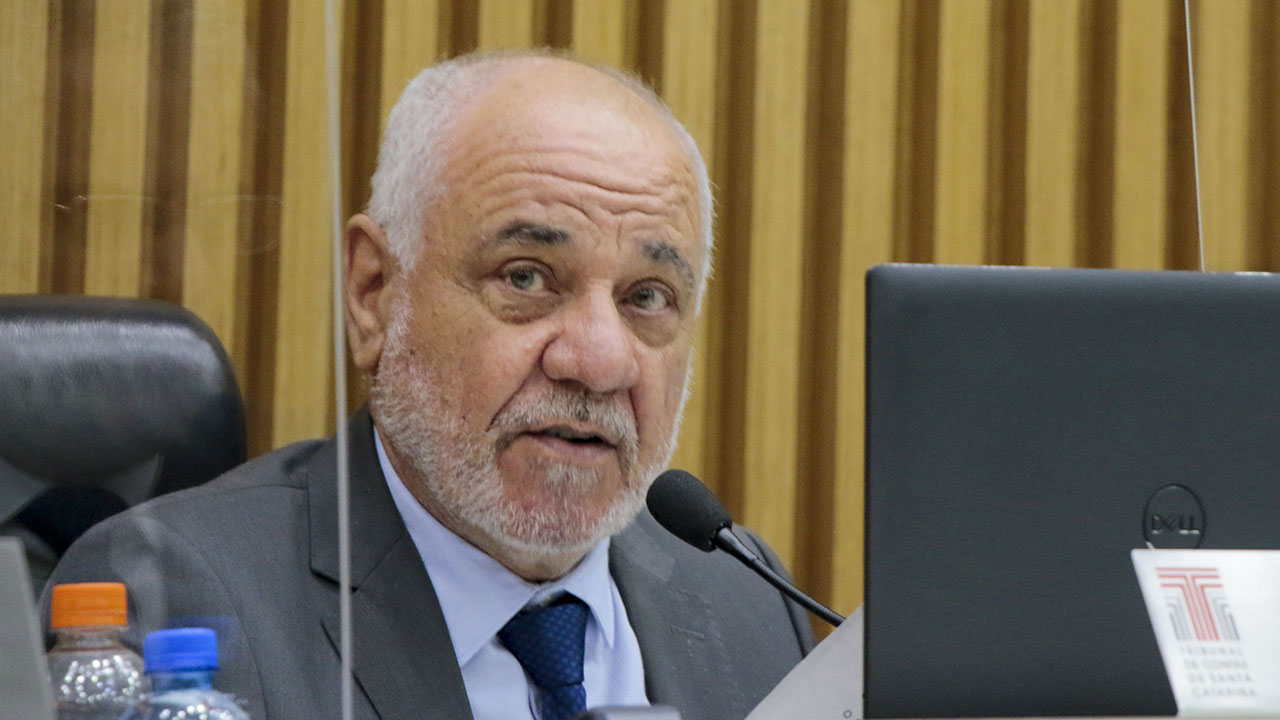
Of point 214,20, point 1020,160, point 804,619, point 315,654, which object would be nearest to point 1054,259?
point 1020,160

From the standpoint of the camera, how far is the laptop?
703 mm

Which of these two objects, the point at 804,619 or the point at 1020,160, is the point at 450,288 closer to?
the point at 804,619

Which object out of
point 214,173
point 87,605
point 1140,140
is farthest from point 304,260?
point 1140,140

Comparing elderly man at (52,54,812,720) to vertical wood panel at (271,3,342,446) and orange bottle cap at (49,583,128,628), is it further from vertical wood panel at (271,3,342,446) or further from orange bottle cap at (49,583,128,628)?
orange bottle cap at (49,583,128,628)

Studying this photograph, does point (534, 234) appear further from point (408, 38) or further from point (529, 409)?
point (408, 38)

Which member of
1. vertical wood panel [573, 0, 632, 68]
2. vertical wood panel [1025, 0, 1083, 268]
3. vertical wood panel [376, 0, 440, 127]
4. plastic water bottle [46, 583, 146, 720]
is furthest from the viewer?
vertical wood panel [1025, 0, 1083, 268]

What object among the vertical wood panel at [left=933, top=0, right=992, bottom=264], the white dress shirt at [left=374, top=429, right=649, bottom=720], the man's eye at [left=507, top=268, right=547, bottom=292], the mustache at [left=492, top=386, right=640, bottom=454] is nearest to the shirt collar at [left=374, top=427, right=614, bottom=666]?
the white dress shirt at [left=374, top=429, right=649, bottom=720]

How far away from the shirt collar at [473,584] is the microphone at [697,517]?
0.79 ft

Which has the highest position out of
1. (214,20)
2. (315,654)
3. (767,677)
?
(214,20)

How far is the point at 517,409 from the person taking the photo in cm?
128

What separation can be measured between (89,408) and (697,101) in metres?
1.39

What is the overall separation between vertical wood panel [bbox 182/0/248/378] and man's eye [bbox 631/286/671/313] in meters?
0.66

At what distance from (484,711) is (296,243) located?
1.87 ft

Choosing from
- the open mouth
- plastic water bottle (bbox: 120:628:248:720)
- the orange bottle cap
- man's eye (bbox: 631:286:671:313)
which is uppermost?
man's eye (bbox: 631:286:671:313)
